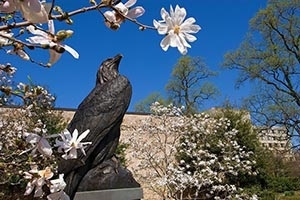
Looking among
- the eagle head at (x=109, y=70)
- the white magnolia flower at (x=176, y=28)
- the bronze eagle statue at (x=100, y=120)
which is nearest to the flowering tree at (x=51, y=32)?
the white magnolia flower at (x=176, y=28)

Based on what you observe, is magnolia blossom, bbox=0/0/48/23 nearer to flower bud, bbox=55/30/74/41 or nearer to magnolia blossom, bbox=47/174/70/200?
flower bud, bbox=55/30/74/41

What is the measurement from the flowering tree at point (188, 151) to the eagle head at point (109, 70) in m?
5.74

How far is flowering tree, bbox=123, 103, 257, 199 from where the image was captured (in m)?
9.39

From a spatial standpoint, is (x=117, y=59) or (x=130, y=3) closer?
(x=130, y=3)

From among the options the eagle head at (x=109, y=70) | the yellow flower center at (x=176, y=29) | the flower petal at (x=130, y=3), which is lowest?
the yellow flower center at (x=176, y=29)

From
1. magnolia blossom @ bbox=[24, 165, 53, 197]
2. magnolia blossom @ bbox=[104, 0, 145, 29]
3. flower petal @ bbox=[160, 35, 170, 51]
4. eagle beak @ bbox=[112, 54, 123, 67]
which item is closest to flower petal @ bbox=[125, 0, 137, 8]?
magnolia blossom @ bbox=[104, 0, 145, 29]

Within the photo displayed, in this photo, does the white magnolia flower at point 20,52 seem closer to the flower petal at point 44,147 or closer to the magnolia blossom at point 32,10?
the flower petal at point 44,147

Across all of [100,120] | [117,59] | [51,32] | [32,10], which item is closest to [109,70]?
[117,59]

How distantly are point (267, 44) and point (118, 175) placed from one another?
50.7 ft

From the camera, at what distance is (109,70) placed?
367cm

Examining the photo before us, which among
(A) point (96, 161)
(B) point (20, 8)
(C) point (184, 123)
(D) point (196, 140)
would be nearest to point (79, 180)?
(A) point (96, 161)

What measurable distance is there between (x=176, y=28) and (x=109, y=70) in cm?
288

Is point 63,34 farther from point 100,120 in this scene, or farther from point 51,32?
point 100,120

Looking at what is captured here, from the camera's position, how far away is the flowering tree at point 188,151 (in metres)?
9.39
